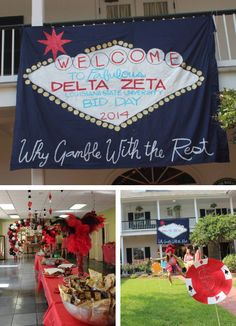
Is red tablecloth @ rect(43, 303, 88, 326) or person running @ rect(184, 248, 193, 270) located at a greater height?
person running @ rect(184, 248, 193, 270)

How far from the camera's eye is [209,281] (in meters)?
3.10

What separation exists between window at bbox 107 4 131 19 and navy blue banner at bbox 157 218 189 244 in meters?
6.20

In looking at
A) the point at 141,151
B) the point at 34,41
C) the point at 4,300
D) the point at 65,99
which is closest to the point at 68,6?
the point at 34,41

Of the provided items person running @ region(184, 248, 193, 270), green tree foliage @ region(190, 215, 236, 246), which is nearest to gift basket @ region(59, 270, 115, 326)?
person running @ region(184, 248, 193, 270)

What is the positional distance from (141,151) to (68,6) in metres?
4.52

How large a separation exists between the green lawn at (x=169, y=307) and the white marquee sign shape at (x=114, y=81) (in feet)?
8.80

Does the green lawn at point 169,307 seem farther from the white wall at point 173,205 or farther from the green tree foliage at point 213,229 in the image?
the white wall at point 173,205

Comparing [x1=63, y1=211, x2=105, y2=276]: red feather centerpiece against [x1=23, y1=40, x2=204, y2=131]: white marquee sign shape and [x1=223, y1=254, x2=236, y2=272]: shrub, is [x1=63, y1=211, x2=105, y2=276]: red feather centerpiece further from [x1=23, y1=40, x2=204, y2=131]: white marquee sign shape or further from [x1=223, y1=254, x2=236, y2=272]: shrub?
[x1=23, y1=40, x2=204, y2=131]: white marquee sign shape

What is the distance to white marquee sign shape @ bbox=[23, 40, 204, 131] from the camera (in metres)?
5.36

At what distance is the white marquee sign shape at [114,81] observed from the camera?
17.6ft

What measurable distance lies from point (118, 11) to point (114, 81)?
344 cm

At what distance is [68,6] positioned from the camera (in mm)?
8281

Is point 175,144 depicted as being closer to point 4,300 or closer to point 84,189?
point 84,189

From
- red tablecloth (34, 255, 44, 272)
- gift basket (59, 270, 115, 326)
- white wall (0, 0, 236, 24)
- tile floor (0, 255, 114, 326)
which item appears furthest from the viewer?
white wall (0, 0, 236, 24)
